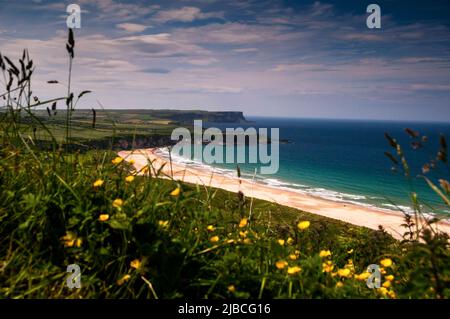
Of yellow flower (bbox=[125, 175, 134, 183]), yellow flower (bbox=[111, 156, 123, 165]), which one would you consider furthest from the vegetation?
yellow flower (bbox=[111, 156, 123, 165])

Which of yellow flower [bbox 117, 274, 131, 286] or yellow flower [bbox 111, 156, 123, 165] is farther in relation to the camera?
yellow flower [bbox 111, 156, 123, 165]

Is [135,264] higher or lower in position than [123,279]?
higher

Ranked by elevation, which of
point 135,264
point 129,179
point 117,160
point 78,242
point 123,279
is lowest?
point 123,279

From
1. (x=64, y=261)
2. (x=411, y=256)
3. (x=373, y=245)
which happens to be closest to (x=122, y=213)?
(x=64, y=261)

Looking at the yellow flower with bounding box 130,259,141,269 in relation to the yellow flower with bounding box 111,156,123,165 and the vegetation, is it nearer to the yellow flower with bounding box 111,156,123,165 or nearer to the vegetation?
the vegetation

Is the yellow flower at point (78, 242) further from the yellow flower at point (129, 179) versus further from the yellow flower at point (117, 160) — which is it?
the yellow flower at point (117, 160)

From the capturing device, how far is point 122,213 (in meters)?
2.86

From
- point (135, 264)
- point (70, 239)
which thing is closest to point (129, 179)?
point (70, 239)

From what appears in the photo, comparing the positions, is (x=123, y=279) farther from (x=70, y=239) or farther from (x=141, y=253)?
(x=70, y=239)

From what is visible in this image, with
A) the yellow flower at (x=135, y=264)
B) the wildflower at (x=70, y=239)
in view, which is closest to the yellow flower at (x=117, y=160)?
the wildflower at (x=70, y=239)

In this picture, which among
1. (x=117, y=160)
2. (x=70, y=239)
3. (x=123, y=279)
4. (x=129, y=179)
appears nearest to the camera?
(x=123, y=279)
